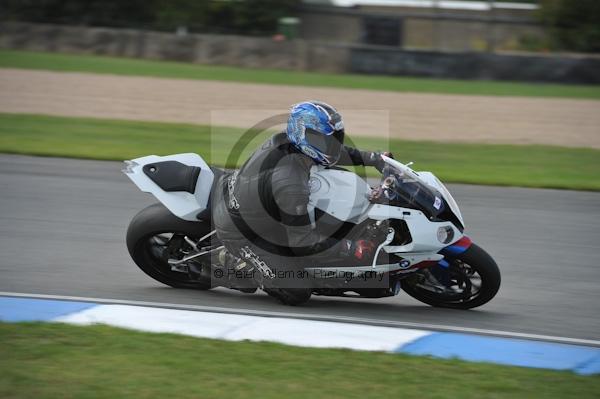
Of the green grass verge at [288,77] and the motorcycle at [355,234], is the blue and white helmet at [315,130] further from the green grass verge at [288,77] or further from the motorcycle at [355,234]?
the green grass verge at [288,77]

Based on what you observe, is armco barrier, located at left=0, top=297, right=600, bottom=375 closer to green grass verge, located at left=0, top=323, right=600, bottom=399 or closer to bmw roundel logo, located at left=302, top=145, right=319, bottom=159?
green grass verge, located at left=0, top=323, right=600, bottom=399

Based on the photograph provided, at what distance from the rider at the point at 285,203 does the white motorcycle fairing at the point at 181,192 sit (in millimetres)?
204

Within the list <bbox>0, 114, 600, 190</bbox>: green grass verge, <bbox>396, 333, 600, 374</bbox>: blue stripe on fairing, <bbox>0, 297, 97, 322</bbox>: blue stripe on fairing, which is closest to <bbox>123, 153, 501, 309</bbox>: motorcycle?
<bbox>396, 333, 600, 374</bbox>: blue stripe on fairing

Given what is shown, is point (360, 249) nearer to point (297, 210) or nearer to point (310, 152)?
point (297, 210)

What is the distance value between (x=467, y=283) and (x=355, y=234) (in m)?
0.88

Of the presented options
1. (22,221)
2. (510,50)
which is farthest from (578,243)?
(510,50)

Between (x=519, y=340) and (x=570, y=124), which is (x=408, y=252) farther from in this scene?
(x=570, y=124)

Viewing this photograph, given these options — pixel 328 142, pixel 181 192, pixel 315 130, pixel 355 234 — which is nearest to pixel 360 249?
pixel 355 234

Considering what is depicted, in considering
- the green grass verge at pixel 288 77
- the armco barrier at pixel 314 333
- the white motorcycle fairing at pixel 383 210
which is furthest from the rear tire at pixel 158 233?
the green grass verge at pixel 288 77

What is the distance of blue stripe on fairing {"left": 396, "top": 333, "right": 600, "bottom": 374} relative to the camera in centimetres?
514

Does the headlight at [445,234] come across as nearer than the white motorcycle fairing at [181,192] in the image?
Yes

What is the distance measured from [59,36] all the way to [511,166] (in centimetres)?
2190

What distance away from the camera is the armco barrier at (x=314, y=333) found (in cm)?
526

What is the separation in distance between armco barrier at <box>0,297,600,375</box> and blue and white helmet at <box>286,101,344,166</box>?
117 cm
